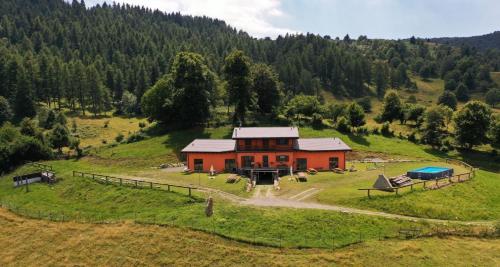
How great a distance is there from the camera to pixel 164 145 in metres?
71.3

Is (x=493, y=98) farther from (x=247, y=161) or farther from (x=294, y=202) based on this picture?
(x=294, y=202)

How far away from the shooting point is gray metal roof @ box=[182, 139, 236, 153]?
5900 centimetres

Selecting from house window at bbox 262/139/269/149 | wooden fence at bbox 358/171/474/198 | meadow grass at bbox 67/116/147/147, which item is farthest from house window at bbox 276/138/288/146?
meadow grass at bbox 67/116/147/147

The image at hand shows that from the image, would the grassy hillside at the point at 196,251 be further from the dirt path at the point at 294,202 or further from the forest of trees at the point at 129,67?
the forest of trees at the point at 129,67

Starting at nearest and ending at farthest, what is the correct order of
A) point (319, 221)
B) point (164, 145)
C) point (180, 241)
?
point (180, 241)
point (319, 221)
point (164, 145)

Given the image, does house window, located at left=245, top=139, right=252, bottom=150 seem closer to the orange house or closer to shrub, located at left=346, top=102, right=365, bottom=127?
the orange house

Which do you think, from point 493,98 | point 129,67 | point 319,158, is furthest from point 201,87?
point 493,98

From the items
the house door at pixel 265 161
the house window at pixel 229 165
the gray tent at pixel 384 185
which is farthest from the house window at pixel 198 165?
the gray tent at pixel 384 185

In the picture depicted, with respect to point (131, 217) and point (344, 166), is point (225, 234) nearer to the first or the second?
point (131, 217)

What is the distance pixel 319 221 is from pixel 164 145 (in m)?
40.6

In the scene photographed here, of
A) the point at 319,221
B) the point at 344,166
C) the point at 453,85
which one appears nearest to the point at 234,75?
the point at 344,166

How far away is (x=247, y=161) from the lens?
58281mm

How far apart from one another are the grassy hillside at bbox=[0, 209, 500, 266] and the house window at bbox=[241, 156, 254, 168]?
2229 cm

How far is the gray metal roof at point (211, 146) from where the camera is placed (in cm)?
5900
